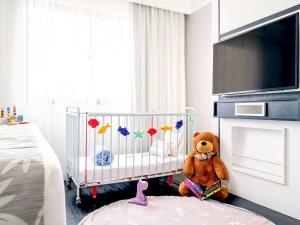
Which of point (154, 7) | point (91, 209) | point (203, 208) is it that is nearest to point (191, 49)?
point (154, 7)

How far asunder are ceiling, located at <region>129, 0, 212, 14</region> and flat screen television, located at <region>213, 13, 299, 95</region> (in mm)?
1049

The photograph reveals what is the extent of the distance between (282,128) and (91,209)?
5.70 ft

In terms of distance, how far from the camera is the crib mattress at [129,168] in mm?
2248

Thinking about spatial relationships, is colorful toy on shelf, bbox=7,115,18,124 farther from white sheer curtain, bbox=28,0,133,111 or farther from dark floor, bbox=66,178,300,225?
dark floor, bbox=66,178,300,225

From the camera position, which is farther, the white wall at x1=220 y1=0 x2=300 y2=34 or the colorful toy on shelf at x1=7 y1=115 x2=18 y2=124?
the colorful toy on shelf at x1=7 y1=115 x2=18 y2=124

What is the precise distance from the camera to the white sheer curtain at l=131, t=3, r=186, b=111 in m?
3.36

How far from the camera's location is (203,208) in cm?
211

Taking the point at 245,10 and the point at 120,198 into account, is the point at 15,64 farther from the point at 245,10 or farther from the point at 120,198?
the point at 245,10

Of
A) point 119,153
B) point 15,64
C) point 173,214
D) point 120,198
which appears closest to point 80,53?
point 15,64

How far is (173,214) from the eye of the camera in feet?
6.54

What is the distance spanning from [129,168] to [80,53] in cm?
153

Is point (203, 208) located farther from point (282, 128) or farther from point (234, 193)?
point (282, 128)

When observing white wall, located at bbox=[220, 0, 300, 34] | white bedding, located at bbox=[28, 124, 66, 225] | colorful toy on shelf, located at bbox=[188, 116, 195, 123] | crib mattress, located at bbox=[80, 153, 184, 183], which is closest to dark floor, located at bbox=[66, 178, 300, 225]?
crib mattress, located at bbox=[80, 153, 184, 183]

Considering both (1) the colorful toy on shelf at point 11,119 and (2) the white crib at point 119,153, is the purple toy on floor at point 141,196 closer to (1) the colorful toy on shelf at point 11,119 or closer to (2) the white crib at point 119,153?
(2) the white crib at point 119,153
